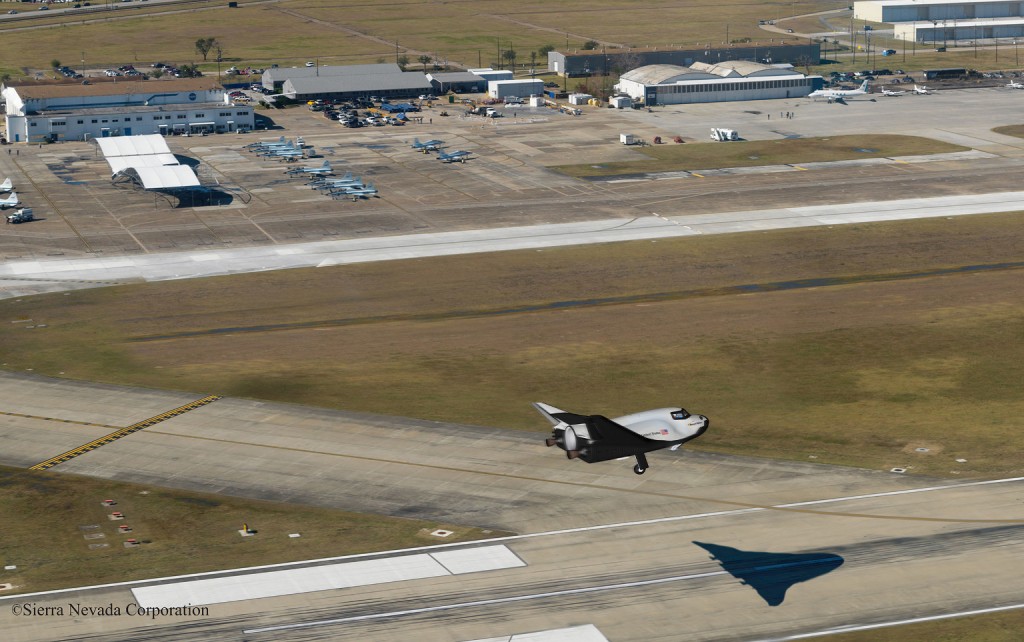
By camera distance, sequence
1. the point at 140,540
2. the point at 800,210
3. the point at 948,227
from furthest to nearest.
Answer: the point at 800,210
the point at 948,227
the point at 140,540

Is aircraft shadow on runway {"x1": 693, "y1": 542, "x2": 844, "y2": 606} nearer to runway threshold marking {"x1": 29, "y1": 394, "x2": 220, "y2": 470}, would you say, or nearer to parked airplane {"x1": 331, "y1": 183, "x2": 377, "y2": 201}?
runway threshold marking {"x1": 29, "y1": 394, "x2": 220, "y2": 470}

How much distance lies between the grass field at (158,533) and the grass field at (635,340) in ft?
68.6

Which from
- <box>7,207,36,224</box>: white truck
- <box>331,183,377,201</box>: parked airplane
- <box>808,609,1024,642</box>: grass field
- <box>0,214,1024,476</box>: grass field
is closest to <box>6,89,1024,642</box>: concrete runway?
<box>808,609,1024,642</box>: grass field

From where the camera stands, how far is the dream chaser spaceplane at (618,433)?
71250mm

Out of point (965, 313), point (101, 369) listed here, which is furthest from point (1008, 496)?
point (101, 369)

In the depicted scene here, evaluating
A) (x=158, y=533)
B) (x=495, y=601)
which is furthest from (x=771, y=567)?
(x=158, y=533)

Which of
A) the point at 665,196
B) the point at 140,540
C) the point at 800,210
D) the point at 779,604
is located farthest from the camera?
the point at 665,196

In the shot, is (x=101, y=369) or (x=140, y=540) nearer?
(x=140, y=540)

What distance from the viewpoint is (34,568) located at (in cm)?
7931

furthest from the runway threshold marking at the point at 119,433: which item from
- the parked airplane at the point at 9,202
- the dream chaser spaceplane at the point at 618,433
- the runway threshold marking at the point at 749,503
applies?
the parked airplane at the point at 9,202

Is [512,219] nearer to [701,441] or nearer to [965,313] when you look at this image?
[965,313]

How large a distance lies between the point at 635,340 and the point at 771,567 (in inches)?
1893

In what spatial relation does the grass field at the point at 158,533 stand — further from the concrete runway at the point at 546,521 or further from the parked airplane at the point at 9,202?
the parked airplane at the point at 9,202

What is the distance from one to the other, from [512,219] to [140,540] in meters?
103
